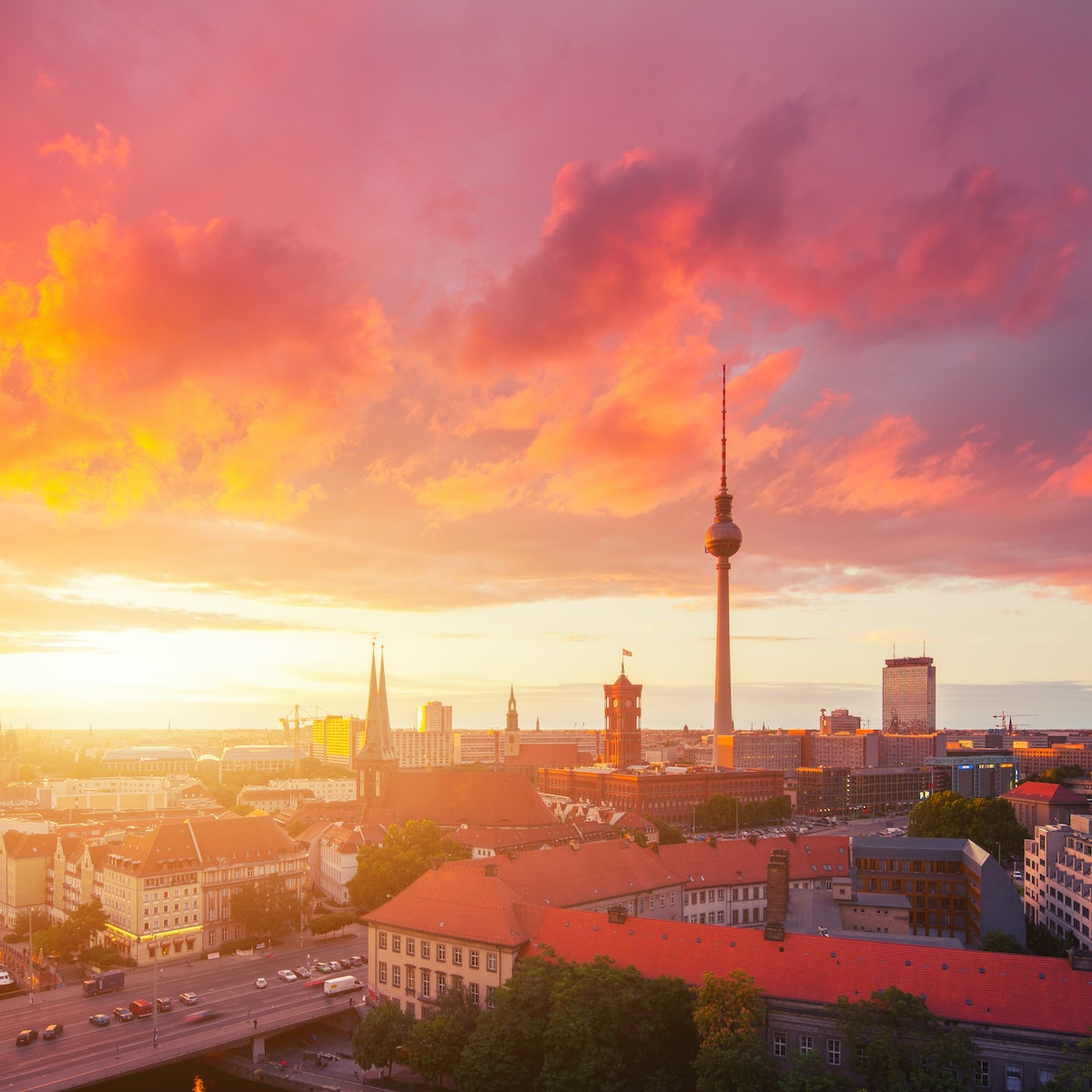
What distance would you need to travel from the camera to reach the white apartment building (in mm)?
94625

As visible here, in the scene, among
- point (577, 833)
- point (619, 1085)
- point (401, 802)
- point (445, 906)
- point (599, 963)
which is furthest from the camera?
point (401, 802)

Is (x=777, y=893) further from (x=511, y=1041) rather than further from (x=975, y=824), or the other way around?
(x=975, y=824)

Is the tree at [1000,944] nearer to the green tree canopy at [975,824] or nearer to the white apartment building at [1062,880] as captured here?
the white apartment building at [1062,880]

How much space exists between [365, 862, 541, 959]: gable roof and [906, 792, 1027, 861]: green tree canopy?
292 feet

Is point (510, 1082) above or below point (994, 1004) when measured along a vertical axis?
below

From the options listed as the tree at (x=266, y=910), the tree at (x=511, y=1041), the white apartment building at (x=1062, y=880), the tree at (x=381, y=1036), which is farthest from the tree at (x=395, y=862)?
the white apartment building at (x=1062, y=880)

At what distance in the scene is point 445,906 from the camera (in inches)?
2879

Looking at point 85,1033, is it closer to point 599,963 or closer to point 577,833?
point 599,963

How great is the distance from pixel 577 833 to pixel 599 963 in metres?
80.4

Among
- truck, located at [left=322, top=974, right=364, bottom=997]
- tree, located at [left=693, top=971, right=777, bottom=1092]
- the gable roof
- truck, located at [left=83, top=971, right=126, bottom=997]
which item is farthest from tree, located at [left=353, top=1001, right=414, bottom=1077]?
truck, located at [left=83, top=971, right=126, bottom=997]

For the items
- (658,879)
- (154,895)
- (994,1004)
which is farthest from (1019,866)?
(154,895)

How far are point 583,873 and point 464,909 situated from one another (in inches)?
654

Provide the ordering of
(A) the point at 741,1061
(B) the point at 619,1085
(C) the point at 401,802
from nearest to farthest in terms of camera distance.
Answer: (A) the point at 741,1061 → (B) the point at 619,1085 → (C) the point at 401,802

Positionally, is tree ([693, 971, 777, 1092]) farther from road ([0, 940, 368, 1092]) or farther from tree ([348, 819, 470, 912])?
tree ([348, 819, 470, 912])
